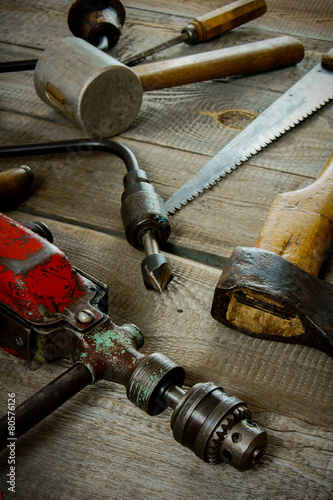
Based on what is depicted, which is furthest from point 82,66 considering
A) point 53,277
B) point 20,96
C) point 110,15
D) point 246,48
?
point 53,277

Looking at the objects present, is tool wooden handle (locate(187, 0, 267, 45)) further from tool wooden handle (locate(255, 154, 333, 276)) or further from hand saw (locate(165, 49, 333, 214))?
tool wooden handle (locate(255, 154, 333, 276))

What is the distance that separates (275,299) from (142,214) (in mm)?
370

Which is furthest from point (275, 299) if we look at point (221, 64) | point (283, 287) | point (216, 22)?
point (216, 22)

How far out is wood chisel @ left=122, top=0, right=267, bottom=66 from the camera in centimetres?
199

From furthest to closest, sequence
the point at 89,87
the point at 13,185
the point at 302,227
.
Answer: the point at 89,87 < the point at 13,185 < the point at 302,227

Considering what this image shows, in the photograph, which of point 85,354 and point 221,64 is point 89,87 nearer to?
point 221,64

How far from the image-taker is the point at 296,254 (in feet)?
3.30

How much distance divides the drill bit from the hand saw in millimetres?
231

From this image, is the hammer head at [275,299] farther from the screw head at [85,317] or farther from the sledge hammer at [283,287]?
Answer: the screw head at [85,317]

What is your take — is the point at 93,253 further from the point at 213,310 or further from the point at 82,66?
the point at 82,66

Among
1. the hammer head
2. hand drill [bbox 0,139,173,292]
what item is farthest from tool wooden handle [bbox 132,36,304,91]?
the hammer head

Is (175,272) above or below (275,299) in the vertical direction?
below

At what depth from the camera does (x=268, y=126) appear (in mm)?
1595

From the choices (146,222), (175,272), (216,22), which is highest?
(216,22)
